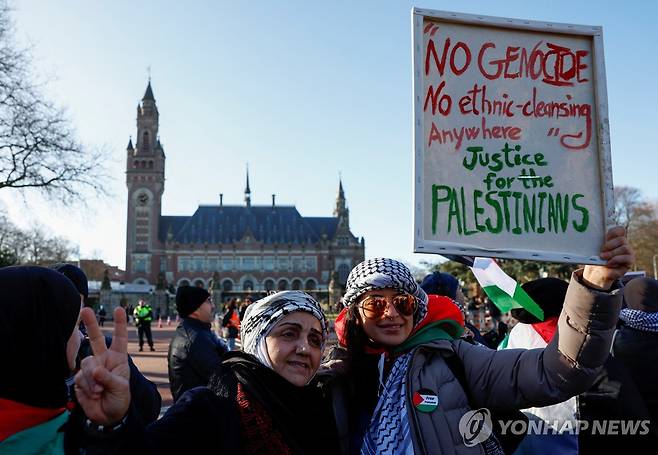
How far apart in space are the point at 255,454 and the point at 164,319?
1894 inches

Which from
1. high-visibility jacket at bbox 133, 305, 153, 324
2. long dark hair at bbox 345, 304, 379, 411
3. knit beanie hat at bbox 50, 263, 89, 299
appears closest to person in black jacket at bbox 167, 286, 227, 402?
knit beanie hat at bbox 50, 263, 89, 299

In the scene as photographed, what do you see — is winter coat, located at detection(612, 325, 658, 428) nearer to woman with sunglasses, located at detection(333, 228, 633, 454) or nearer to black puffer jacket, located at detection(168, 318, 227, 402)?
woman with sunglasses, located at detection(333, 228, 633, 454)

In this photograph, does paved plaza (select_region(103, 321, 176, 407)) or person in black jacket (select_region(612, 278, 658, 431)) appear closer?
person in black jacket (select_region(612, 278, 658, 431))

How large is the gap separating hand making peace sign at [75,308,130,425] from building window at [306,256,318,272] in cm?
7152

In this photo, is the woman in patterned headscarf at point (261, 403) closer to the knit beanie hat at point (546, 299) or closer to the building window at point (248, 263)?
the knit beanie hat at point (546, 299)

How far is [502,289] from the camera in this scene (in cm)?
344

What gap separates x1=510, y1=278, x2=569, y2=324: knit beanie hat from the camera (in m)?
3.09

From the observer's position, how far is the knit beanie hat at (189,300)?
4.75 metres

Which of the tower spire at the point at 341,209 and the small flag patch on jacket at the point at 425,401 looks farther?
the tower spire at the point at 341,209

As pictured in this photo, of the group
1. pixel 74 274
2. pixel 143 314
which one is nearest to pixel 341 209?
pixel 143 314

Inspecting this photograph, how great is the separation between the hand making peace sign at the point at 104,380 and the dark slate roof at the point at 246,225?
71.1m

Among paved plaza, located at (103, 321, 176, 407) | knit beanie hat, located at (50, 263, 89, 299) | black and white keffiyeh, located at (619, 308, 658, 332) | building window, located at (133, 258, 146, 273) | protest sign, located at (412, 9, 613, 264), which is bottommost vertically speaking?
paved plaza, located at (103, 321, 176, 407)

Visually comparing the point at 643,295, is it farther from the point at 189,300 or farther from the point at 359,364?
→ the point at 189,300

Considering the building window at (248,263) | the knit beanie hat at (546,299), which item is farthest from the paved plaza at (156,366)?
the building window at (248,263)
